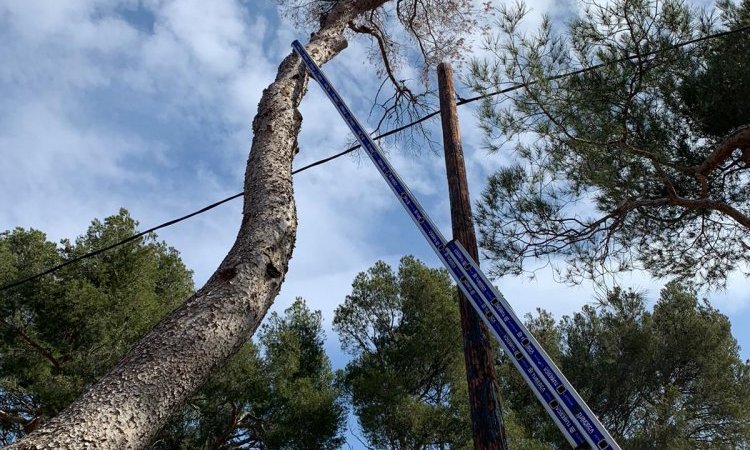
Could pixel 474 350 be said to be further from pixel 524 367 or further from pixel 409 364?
pixel 409 364

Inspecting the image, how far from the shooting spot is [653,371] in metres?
13.4

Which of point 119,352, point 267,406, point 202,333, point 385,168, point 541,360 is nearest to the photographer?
point 202,333

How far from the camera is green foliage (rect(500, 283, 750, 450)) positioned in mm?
11914

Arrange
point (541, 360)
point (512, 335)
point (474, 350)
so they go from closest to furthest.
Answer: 1. point (541, 360)
2. point (512, 335)
3. point (474, 350)

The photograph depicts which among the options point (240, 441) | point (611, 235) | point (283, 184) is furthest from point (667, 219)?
point (240, 441)

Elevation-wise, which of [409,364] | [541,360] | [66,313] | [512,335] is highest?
[66,313]

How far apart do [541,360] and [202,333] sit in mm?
1223

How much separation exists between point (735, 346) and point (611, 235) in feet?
33.5

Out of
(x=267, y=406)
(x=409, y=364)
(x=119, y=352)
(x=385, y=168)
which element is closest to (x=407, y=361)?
(x=409, y=364)

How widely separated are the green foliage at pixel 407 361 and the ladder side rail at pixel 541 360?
8391 millimetres

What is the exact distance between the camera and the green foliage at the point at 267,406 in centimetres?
1109

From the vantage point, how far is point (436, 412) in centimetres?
1098

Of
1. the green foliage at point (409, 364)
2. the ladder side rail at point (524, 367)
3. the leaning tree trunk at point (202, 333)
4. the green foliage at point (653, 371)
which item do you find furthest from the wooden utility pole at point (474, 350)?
the green foliage at point (653, 371)

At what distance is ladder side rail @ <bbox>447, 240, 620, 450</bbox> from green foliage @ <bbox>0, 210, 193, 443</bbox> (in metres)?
7.99
